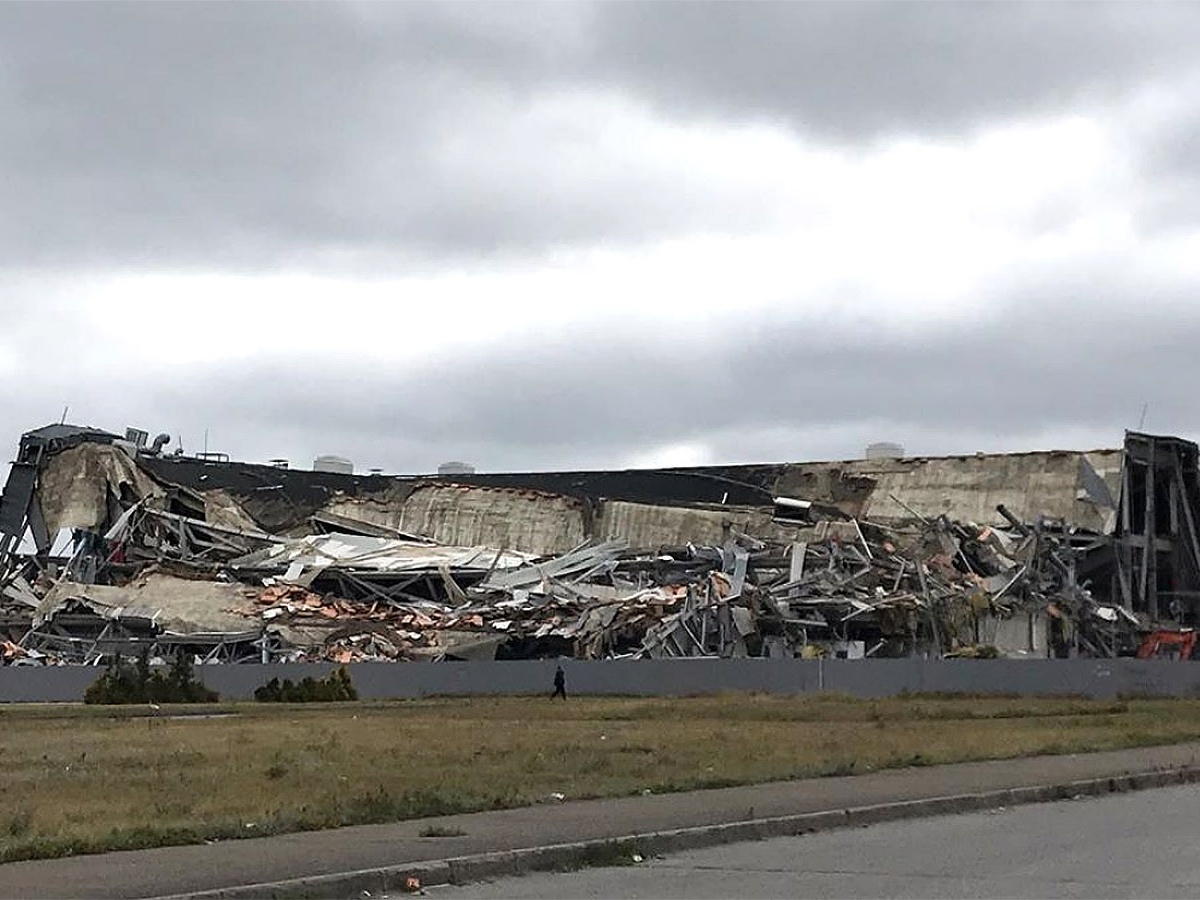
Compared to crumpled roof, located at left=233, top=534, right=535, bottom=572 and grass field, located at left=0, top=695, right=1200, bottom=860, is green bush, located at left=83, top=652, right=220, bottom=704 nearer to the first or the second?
grass field, located at left=0, top=695, right=1200, bottom=860

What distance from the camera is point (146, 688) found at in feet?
159

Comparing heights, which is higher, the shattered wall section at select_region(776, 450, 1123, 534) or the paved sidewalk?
the shattered wall section at select_region(776, 450, 1123, 534)

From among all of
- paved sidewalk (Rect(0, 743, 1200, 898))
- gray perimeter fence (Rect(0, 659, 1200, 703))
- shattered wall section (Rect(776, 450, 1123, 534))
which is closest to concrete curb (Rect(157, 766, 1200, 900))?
paved sidewalk (Rect(0, 743, 1200, 898))

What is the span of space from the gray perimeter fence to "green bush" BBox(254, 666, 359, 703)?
4067mm

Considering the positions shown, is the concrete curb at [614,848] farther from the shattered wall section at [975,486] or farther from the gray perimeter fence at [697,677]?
the shattered wall section at [975,486]

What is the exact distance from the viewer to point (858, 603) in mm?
62656

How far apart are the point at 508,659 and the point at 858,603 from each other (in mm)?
12666

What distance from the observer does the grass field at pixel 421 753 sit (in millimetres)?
16422

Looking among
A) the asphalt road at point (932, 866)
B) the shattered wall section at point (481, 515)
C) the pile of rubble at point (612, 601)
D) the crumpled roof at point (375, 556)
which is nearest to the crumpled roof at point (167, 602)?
the pile of rubble at point (612, 601)

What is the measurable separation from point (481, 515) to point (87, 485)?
59.2 ft

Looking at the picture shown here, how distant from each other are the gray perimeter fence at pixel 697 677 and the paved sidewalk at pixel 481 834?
98.4ft

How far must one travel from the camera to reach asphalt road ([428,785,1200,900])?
1257cm

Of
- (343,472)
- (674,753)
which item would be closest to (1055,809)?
(674,753)

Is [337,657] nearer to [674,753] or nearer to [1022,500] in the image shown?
[1022,500]
